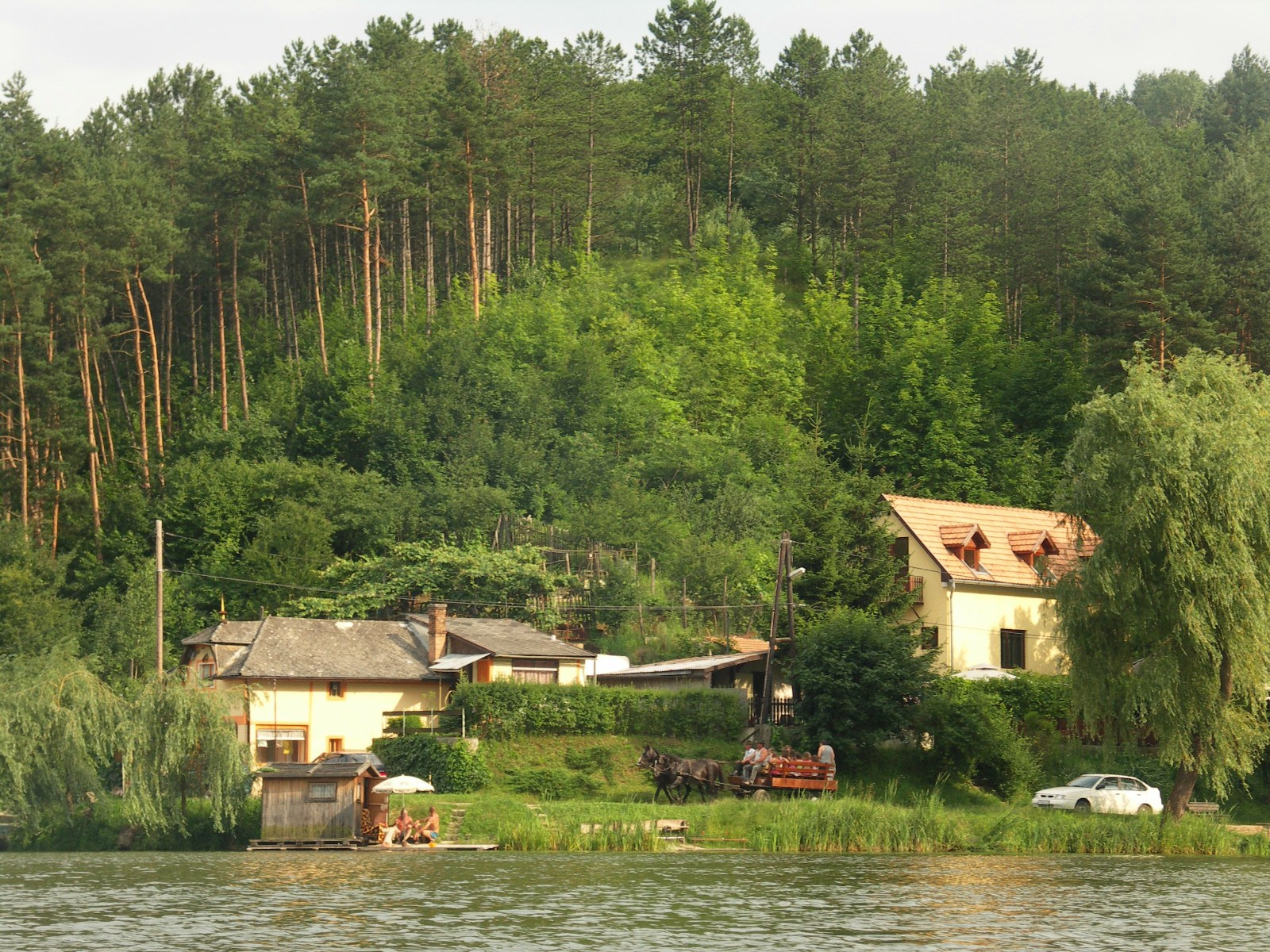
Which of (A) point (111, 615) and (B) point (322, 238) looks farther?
(B) point (322, 238)

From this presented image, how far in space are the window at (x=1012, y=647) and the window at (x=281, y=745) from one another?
27593 millimetres

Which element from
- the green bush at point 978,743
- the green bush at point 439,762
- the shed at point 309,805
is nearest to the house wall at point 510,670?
the green bush at point 439,762

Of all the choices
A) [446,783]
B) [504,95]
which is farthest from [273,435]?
[446,783]

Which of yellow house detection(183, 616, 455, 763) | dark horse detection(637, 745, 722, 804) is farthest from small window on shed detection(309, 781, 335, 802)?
yellow house detection(183, 616, 455, 763)

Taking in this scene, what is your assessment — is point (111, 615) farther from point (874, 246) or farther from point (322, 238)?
point (874, 246)

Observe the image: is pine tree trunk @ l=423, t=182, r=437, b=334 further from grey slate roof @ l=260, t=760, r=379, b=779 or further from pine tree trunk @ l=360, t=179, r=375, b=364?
grey slate roof @ l=260, t=760, r=379, b=779

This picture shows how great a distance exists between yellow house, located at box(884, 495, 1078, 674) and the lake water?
65.9ft

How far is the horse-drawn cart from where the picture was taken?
46.4 m

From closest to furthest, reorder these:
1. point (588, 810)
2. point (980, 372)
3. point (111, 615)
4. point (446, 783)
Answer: point (588, 810)
point (446, 783)
point (111, 615)
point (980, 372)

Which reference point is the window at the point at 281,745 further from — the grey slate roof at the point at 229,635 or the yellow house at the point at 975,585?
the yellow house at the point at 975,585

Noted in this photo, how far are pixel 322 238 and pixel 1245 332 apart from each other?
2205 inches

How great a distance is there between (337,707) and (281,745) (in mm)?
2550

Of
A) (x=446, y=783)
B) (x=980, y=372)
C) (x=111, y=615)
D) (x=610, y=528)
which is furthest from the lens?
(x=980, y=372)

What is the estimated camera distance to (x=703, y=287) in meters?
99.5
